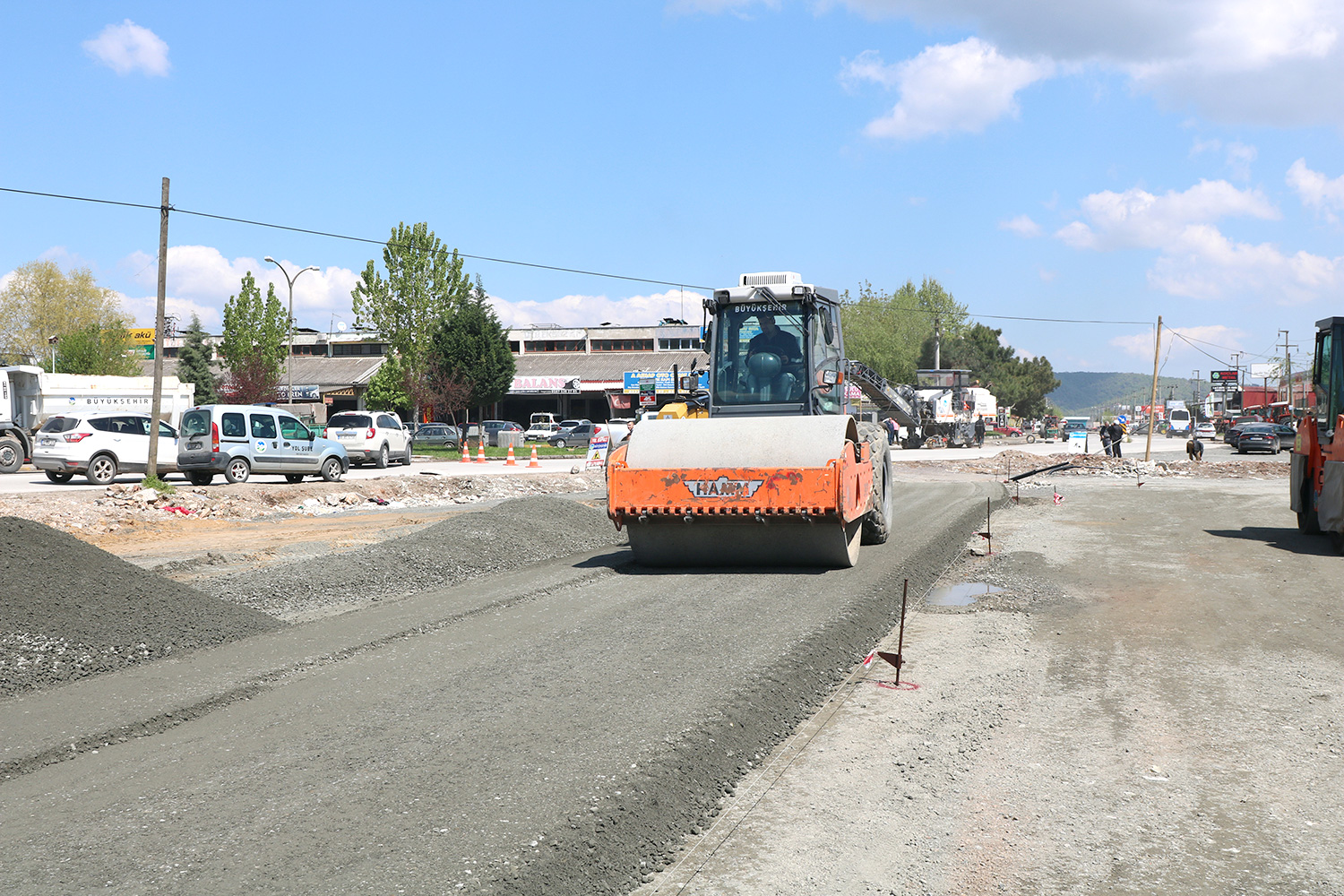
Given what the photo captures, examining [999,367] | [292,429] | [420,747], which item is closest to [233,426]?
[292,429]

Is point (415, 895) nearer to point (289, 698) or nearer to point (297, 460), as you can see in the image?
point (289, 698)

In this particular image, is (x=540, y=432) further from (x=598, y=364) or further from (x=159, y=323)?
(x=159, y=323)

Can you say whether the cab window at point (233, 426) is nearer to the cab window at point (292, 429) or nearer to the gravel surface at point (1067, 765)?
the cab window at point (292, 429)

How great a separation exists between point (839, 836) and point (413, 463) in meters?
34.7

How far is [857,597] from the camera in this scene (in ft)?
30.8

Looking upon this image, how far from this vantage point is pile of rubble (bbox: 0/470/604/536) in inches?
679

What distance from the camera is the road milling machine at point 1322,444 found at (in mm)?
13664

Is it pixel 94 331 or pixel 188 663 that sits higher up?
pixel 94 331

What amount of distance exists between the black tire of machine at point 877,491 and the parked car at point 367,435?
2172 centimetres

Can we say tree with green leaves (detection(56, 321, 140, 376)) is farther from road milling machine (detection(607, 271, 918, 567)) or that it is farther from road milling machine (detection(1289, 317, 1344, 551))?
road milling machine (detection(1289, 317, 1344, 551))

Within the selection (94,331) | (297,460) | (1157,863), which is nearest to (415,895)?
(1157,863)

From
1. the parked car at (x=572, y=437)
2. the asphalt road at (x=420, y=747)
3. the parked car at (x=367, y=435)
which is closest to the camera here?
the asphalt road at (x=420, y=747)

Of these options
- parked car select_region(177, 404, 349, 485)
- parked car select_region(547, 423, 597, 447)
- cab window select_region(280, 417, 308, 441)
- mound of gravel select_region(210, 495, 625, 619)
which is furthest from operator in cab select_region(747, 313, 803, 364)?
parked car select_region(547, 423, 597, 447)

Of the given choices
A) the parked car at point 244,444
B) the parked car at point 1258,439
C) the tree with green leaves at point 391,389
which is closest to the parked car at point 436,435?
the tree with green leaves at point 391,389
